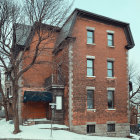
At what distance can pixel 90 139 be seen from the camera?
1694 cm

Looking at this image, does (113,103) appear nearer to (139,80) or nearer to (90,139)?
(90,139)

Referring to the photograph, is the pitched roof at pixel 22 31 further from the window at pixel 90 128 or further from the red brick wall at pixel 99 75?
the window at pixel 90 128

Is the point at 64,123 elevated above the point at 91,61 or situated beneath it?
situated beneath

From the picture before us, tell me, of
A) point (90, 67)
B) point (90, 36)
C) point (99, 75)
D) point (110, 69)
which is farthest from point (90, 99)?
point (90, 36)

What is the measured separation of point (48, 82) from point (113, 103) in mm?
7180

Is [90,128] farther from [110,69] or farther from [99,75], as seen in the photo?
[110,69]


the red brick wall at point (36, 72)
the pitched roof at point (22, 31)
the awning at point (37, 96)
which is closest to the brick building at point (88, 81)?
the awning at point (37, 96)

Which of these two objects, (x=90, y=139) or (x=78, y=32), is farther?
(x=78, y=32)

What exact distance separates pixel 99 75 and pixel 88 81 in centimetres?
146

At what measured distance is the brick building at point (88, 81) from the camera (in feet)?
63.6

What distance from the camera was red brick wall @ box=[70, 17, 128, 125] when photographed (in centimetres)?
1938

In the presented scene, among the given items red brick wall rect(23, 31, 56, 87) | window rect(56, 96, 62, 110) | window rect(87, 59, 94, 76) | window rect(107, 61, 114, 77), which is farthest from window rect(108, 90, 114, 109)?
red brick wall rect(23, 31, 56, 87)

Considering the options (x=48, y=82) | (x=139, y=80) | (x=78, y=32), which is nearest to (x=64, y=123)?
(x=48, y=82)

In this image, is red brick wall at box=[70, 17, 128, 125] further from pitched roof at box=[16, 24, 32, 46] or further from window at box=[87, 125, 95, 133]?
pitched roof at box=[16, 24, 32, 46]
